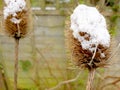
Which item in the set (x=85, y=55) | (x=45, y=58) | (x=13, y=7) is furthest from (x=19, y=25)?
(x=45, y=58)

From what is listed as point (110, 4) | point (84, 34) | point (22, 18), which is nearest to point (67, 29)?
point (84, 34)

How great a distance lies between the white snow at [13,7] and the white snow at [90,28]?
0.51 meters

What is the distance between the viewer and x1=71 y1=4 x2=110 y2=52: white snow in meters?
1.75

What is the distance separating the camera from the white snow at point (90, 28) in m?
1.75

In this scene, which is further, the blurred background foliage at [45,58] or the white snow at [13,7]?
the blurred background foliage at [45,58]

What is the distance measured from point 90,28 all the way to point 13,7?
2.00ft

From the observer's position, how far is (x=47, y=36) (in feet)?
15.2

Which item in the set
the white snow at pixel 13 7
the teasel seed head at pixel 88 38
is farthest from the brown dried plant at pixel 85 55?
the white snow at pixel 13 7

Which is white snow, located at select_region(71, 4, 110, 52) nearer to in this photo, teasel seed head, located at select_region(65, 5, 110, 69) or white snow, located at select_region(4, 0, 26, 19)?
teasel seed head, located at select_region(65, 5, 110, 69)

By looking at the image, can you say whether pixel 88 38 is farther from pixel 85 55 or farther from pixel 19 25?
pixel 19 25

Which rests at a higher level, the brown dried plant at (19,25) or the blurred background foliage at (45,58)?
the brown dried plant at (19,25)

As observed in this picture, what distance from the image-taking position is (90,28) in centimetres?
175

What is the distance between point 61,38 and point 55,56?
20 cm

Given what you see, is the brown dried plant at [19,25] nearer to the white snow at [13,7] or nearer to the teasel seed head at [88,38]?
the white snow at [13,7]
